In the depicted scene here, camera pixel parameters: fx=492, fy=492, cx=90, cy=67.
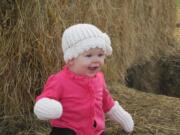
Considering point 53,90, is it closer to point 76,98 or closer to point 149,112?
point 76,98

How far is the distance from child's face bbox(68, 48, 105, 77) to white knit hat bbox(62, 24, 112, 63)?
3 cm

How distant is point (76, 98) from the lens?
9.41 ft

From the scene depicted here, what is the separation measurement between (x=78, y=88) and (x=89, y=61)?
0.19 meters

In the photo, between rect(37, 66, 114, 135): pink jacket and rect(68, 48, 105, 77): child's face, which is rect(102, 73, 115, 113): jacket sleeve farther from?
rect(68, 48, 105, 77): child's face

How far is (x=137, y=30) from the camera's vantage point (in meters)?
5.92

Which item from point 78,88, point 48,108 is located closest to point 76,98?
point 78,88

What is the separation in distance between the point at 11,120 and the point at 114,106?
0.95 metres

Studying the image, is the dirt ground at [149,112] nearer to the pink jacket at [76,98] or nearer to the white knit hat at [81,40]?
the pink jacket at [76,98]

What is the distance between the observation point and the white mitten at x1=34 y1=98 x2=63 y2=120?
2.71 meters

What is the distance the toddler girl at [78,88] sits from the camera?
9.09 feet

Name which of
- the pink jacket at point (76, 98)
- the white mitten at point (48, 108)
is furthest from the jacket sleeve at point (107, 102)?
the white mitten at point (48, 108)

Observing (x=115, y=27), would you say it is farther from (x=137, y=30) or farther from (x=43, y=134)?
(x=43, y=134)

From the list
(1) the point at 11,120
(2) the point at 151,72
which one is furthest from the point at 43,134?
(2) the point at 151,72

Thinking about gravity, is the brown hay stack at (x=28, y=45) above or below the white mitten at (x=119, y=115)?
above
